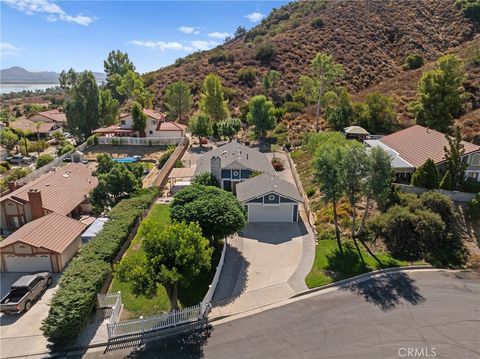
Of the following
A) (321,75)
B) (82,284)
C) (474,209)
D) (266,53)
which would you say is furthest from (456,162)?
(266,53)

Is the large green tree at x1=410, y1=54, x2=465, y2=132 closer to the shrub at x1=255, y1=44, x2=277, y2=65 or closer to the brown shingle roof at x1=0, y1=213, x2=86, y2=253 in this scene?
the brown shingle roof at x1=0, y1=213, x2=86, y2=253

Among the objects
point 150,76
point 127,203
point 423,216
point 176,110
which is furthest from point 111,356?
point 150,76

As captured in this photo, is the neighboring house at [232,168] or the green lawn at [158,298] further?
the neighboring house at [232,168]

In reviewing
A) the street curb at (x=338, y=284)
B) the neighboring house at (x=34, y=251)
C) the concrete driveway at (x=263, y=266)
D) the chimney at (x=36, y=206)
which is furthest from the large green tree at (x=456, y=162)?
the chimney at (x=36, y=206)

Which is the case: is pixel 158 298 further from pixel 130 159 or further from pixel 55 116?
pixel 55 116

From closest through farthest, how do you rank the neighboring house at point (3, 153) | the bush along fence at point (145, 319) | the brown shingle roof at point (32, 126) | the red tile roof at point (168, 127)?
1. the bush along fence at point (145, 319)
2. the neighboring house at point (3, 153)
3. the red tile roof at point (168, 127)
4. the brown shingle roof at point (32, 126)

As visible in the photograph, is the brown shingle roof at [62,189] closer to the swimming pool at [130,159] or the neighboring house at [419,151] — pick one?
the swimming pool at [130,159]

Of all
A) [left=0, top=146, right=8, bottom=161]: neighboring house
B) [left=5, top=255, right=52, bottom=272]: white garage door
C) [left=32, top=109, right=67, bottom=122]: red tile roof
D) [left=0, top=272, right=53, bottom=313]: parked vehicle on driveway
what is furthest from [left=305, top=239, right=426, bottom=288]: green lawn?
[left=32, top=109, right=67, bottom=122]: red tile roof
